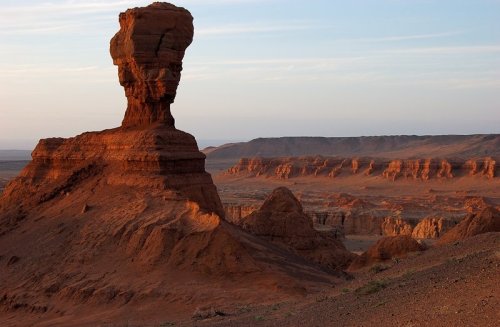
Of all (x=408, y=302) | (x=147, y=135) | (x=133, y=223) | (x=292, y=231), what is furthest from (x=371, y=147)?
(x=408, y=302)

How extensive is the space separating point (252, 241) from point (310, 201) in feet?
153

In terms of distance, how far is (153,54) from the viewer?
25.0 metres

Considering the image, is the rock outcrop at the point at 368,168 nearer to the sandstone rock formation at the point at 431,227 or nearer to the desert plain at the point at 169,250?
the sandstone rock formation at the point at 431,227

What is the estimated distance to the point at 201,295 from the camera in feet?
61.1

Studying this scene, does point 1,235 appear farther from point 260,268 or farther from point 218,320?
point 218,320

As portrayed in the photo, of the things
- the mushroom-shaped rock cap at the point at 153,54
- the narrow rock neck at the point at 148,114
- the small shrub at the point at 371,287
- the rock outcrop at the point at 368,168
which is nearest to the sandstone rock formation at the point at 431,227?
the narrow rock neck at the point at 148,114

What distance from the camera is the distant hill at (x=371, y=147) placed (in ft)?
456

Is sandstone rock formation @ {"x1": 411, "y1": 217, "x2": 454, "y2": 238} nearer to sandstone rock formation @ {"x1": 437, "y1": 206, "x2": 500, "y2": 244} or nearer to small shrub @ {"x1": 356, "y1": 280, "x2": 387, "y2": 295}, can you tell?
sandstone rock formation @ {"x1": 437, "y1": 206, "x2": 500, "y2": 244}

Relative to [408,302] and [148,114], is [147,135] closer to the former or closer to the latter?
[148,114]

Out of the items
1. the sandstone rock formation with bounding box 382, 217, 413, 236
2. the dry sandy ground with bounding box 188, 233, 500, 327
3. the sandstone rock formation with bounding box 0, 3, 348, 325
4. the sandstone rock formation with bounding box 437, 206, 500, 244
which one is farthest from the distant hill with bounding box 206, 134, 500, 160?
the dry sandy ground with bounding box 188, 233, 500, 327

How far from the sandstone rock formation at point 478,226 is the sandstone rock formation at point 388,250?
52.6 inches

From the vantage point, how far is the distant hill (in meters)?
139

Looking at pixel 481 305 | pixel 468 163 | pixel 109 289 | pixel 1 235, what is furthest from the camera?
pixel 468 163

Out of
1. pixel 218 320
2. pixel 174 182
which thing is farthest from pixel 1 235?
pixel 218 320
